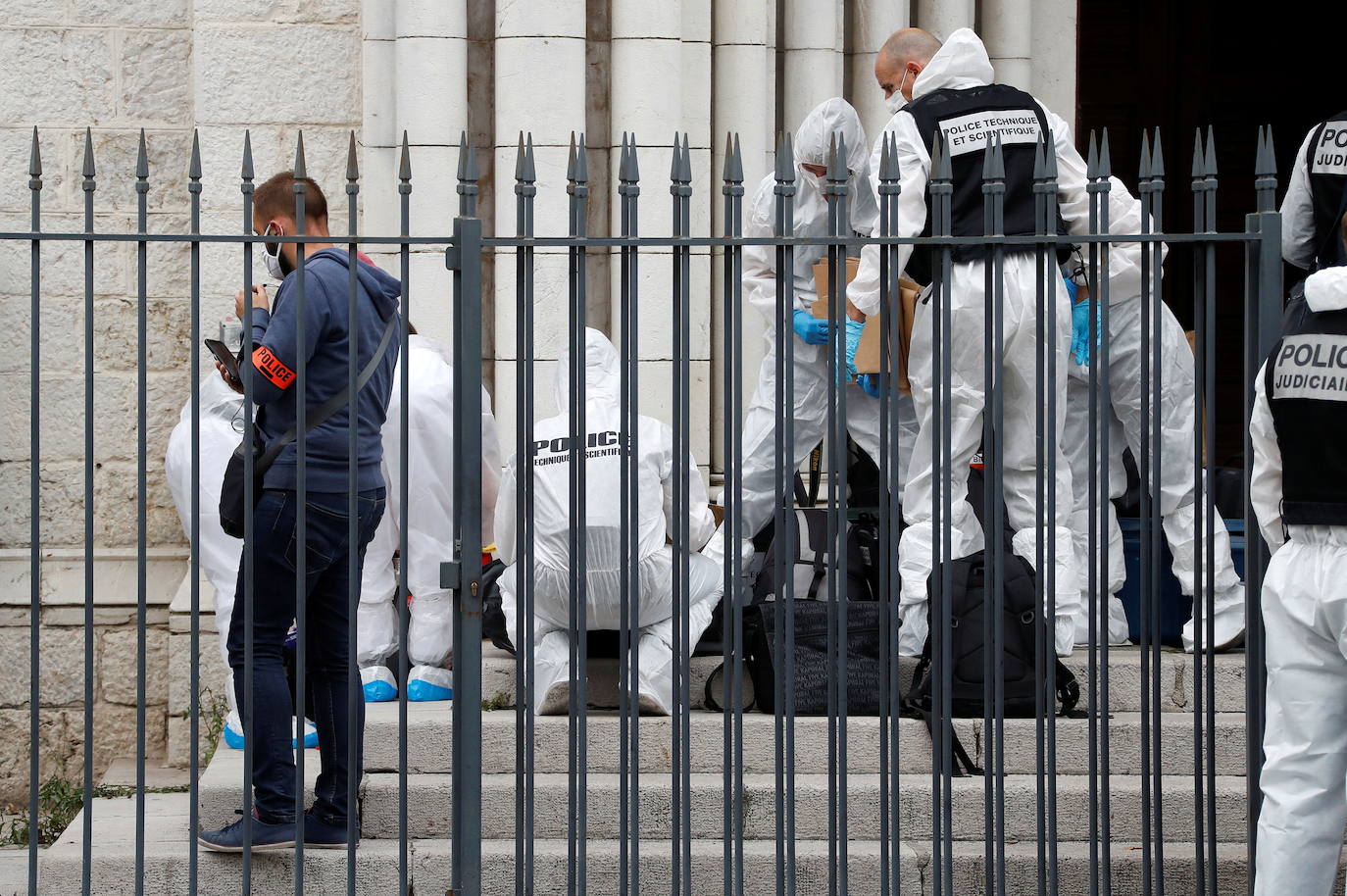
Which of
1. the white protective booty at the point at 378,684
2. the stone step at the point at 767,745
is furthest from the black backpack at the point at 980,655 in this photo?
the white protective booty at the point at 378,684

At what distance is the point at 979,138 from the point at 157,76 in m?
3.39

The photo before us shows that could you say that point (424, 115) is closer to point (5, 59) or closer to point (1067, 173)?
point (5, 59)

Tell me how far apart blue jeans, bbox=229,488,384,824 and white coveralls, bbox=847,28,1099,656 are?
164cm

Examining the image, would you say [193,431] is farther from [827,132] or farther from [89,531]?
[827,132]

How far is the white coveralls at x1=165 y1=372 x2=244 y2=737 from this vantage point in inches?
231

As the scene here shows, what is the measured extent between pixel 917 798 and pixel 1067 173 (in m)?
1.93

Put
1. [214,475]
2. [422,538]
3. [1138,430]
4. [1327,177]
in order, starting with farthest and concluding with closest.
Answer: [214,475], [422,538], [1138,430], [1327,177]

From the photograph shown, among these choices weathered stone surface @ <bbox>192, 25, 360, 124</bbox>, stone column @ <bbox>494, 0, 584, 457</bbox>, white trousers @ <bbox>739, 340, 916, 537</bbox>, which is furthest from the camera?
weathered stone surface @ <bbox>192, 25, 360, 124</bbox>

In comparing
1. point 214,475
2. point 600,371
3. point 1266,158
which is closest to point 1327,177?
point 1266,158

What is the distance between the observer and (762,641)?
512 centimetres

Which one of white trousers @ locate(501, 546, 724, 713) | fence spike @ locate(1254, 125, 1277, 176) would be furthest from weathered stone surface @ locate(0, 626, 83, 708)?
fence spike @ locate(1254, 125, 1277, 176)

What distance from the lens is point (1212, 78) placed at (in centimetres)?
969

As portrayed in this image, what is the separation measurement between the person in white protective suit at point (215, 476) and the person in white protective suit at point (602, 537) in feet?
3.55

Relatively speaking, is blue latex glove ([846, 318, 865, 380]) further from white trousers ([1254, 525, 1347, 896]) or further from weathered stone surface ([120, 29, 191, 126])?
weathered stone surface ([120, 29, 191, 126])
